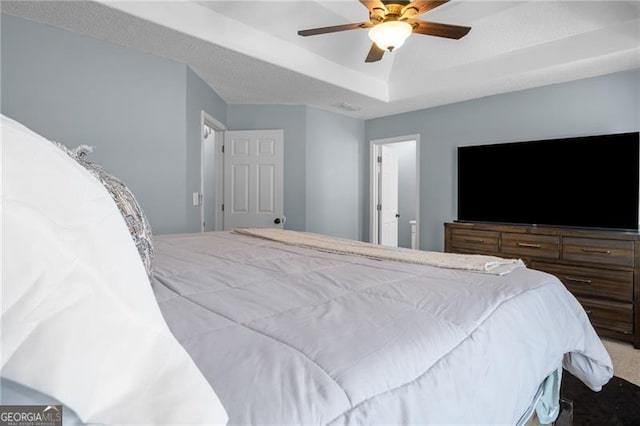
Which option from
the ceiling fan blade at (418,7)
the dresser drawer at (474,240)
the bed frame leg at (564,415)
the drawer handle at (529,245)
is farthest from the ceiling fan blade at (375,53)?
the bed frame leg at (564,415)

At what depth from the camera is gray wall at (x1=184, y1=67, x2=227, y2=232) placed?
3309 millimetres

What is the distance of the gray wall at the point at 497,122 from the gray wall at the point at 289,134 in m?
1.20

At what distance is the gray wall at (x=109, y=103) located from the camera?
2.41 metres

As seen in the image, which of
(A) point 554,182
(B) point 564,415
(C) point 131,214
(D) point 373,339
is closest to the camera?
(D) point 373,339

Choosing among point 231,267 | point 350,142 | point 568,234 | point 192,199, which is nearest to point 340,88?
point 350,142

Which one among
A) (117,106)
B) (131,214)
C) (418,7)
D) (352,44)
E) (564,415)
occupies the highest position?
(352,44)

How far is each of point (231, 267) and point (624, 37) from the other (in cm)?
343

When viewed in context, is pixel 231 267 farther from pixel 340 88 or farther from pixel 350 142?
pixel 350 142

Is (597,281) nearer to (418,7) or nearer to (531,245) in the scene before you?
(531,245)

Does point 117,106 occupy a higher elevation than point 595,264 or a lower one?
higher

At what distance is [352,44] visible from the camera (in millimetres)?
3445

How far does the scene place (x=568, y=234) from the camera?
2.97 meters

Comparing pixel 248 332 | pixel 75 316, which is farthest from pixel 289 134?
pixel 75 316

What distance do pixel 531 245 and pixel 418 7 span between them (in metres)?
2.31
